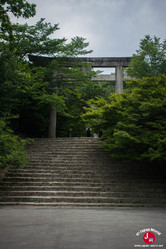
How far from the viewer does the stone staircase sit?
33.5 ft

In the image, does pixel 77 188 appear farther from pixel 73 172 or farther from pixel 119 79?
pixel 119 79

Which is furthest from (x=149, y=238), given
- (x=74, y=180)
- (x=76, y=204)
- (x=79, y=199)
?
(x=74, y=180)

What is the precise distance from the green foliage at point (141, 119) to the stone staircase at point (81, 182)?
52.4 inches

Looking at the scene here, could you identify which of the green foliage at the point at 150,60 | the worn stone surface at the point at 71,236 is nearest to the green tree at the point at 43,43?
the green foliage at the point at 150,60

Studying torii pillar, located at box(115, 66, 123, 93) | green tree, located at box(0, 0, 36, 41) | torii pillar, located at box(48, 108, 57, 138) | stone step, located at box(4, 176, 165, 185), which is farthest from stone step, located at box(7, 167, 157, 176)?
torii pillar, located at box(115, 66, 123, 93)

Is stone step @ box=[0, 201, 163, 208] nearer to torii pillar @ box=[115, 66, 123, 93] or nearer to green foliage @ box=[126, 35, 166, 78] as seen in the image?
green foliage @ box=[126, 35, 166, 78]

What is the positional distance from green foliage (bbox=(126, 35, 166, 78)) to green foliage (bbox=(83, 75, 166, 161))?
663 cm

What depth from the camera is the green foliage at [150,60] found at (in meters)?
18.9

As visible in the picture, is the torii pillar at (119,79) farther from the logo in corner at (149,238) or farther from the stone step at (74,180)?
the logo in corner at (149,238)

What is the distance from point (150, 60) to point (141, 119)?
869cm

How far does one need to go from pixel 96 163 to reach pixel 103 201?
4011 mm

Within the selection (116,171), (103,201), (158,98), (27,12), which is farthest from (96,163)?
(27,12)

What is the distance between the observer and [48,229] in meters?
5.00

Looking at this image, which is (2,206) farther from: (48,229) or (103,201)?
(48,229)
